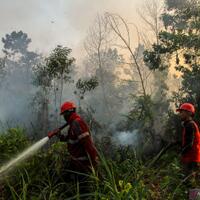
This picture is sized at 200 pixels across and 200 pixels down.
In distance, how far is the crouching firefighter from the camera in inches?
241

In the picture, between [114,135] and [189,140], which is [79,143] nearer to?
[189,140]

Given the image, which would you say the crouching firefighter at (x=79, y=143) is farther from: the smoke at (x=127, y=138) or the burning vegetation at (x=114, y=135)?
the smoke at (x=127, y=138)

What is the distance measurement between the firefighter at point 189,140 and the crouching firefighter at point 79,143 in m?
1.53

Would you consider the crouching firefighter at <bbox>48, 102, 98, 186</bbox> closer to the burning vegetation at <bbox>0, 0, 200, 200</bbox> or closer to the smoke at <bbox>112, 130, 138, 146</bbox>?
the burning vegetation at <bbox>0, 0, 200, 200</bbox>

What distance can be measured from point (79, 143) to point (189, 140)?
5.79ft

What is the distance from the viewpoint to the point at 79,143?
6.24 meters

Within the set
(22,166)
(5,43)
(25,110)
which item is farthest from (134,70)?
(22,166)

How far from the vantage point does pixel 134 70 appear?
62.6 meters

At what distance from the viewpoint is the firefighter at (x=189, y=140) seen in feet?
22.1

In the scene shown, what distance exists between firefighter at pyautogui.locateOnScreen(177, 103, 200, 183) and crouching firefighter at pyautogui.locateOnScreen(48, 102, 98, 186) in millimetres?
1528

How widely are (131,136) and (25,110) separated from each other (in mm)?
18839

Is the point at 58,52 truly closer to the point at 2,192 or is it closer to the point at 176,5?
the point at 176,5

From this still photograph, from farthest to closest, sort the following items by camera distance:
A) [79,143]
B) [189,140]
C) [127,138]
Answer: [127,138] < [189,140] < [79,143]

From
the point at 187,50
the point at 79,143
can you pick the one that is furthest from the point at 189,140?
the point at 187,50
